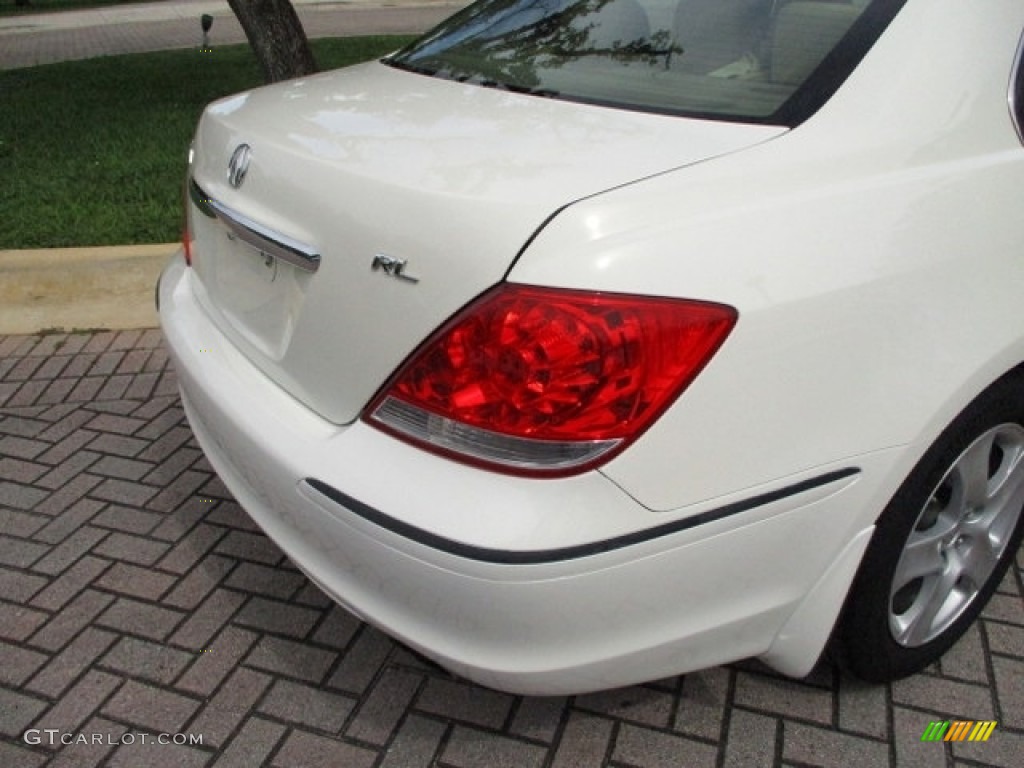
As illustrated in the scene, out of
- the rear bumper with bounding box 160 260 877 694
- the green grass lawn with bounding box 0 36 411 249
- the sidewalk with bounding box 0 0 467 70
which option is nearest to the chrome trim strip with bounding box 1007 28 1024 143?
the rear bumper with bounding box 160 260 877 694

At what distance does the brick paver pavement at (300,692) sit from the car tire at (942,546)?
0.43 feet

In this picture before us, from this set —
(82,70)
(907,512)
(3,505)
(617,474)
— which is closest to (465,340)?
(617,474)

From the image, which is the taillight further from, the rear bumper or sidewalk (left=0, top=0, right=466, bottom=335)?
sidewalk (left=0, top=0, right=466, bottom=335)

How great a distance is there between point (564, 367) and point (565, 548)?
0.92 ft

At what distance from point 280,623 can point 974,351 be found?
1703 millimetres

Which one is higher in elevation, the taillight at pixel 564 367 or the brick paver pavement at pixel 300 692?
the taillight at pixel 564 367

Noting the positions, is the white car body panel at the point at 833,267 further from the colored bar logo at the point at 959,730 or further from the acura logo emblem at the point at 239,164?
the acura logo emblem at the point at 239,164

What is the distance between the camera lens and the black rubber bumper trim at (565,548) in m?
1.52

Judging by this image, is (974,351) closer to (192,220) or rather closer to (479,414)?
(479,414)

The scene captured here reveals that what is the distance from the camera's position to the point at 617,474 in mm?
1519

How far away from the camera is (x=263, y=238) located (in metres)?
1.90

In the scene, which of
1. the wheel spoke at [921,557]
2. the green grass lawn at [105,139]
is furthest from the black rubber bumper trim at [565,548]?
the green grass lawn at [105,139]

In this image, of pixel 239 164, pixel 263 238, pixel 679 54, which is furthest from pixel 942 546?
pixel 239 164

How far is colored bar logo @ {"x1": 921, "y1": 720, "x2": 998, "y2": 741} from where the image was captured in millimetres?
2041
